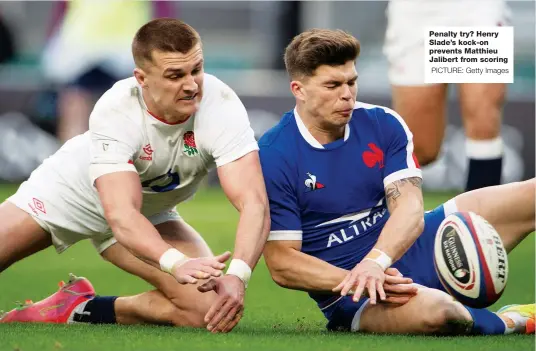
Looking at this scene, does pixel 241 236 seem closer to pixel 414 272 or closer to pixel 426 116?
pixel 414 272

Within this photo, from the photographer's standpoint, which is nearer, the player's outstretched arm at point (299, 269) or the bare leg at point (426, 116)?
the player's outstretched arm at point (299, 269)

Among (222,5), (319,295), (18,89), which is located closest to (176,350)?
(319,295)

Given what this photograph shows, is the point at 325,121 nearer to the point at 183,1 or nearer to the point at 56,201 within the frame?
the point at 56,201

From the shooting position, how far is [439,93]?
7.75 meters

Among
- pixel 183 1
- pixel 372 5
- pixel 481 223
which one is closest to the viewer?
pixel 481 223

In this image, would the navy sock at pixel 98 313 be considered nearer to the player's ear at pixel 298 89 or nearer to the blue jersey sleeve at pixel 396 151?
the player's ear at pixel 298 89

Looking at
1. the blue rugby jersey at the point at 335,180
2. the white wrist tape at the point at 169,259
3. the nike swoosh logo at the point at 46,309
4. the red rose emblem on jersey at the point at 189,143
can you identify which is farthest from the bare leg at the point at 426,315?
the nike swoosh logo at the point at 46,309

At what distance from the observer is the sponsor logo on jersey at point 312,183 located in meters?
5.76

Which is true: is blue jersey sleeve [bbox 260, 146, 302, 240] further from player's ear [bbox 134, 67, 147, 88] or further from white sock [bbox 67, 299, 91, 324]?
white sock [bbox 67, 299, 91, 324]

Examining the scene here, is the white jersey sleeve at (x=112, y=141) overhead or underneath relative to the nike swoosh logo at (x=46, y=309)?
overhead

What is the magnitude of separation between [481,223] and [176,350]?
151cm

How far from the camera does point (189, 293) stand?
620cm

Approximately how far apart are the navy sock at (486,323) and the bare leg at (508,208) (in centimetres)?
57

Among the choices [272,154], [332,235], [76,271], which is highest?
[272,154]
